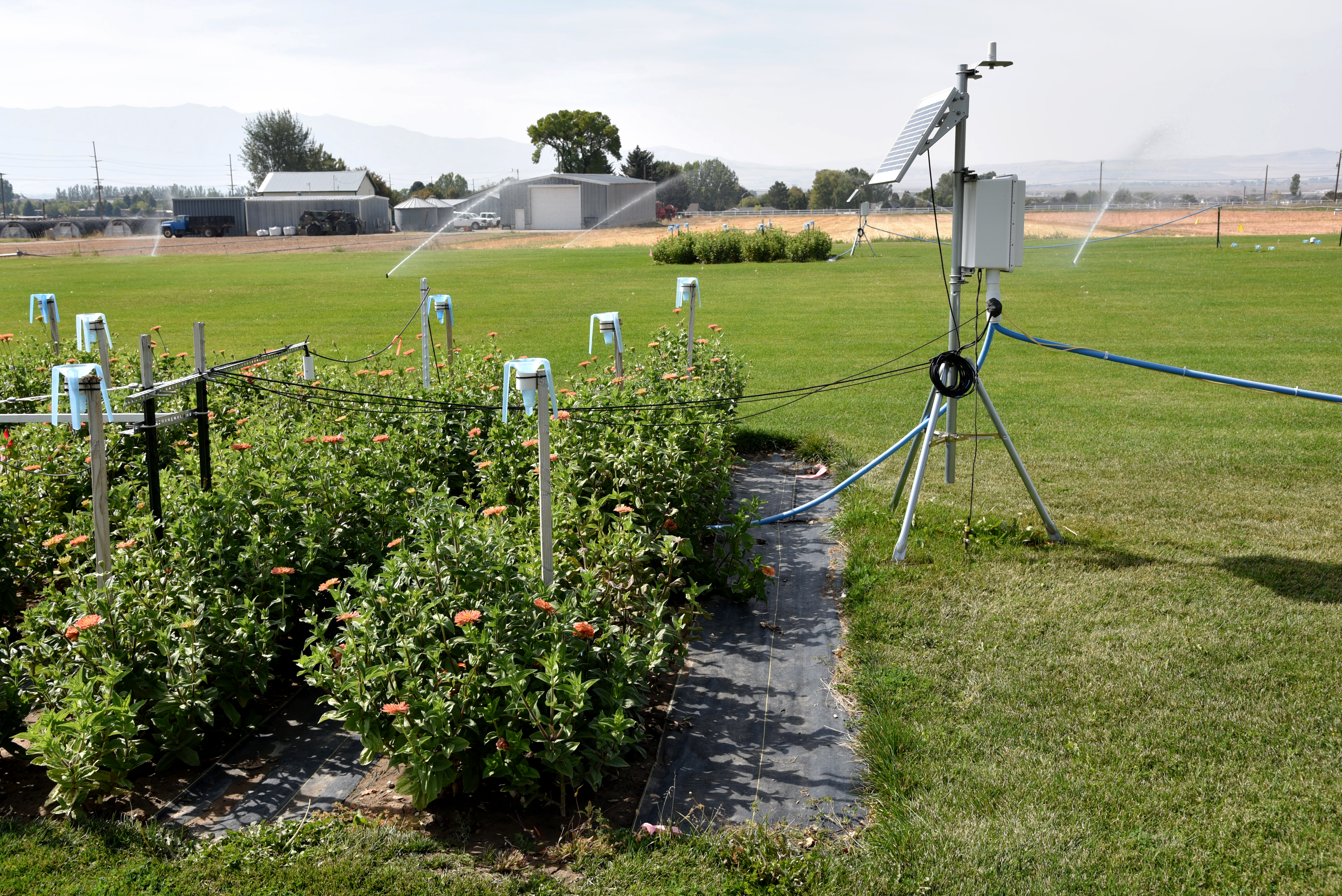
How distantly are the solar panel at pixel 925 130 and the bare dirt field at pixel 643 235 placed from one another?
26113 mm

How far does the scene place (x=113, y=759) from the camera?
3.46 meters

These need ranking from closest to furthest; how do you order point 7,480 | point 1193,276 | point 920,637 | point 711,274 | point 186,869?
point 186,869, point 920,637, point 7,480, point 1193,276, point 711,274

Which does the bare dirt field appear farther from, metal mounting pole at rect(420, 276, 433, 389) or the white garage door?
metal mounting pole at rect(420, 276, 433, 389)

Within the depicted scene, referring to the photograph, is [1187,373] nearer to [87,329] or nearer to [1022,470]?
[1022,470]

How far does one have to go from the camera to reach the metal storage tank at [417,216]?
7306 centimetres

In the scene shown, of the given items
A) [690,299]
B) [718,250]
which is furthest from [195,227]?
[690,299]

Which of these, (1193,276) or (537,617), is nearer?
(537,617)

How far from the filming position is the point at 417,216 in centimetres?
7525

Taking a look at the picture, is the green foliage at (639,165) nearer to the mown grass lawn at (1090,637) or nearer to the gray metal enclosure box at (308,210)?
the gray metal enclosure box at (308,210)

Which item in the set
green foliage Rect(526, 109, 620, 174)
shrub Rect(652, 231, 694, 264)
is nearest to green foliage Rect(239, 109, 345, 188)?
green foliage Rect(526, 109, 620, 174)

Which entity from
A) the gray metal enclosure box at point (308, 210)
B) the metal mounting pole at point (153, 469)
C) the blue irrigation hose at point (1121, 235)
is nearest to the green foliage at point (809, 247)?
the blue irrigation hose at point (1121, 235)

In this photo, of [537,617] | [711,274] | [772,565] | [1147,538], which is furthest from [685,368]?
[711,274]

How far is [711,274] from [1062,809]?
25.0m

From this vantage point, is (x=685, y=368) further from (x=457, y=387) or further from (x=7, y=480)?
(x=7, y=480)
